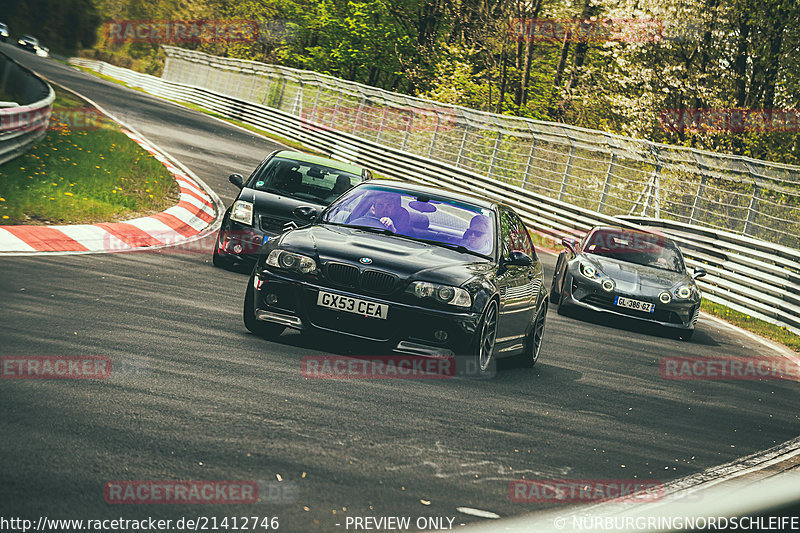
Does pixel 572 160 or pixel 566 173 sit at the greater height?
pixel 572 160

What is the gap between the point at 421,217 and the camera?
9117mm

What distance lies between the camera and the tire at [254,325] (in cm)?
832

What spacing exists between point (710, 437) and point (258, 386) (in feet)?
10.6

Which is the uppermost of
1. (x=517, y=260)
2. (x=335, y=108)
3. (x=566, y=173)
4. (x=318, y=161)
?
(x=517, y=260)

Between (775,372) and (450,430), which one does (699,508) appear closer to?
(450,430)

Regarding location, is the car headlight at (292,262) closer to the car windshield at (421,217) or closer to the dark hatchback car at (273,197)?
the car windshield at (421,217)

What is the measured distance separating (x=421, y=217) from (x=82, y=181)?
8.47m

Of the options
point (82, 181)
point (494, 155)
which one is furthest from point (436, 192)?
point (494, 155)

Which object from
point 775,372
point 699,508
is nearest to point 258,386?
point 699,508

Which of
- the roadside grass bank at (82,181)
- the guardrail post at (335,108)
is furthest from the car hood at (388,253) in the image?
the guardrail post at (335,108)

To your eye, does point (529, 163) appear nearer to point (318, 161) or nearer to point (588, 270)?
point (588, 270)

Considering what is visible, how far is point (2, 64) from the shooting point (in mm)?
21234

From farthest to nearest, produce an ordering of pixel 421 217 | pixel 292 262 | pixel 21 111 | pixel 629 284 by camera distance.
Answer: pixel 21 111, pixel 629 284, pixel 421 217, pixel 292 262

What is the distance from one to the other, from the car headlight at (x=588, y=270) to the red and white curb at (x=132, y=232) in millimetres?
5416
